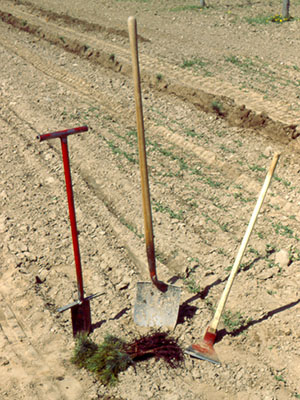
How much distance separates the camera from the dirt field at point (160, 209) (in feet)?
11.7

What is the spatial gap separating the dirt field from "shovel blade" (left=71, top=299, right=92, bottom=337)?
11 centimetres

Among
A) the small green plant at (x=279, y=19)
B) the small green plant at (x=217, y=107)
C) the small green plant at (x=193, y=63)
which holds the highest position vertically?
the small green plant at (x=217, y=107)

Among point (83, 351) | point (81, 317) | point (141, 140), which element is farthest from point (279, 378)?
point (141, 140)

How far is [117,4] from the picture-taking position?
15297 mm

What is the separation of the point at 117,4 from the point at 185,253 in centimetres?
1264

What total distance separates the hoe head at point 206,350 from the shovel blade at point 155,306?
1.00 ft

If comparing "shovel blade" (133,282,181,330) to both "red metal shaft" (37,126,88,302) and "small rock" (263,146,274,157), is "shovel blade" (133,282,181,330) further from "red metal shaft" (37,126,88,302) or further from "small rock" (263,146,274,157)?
"small rock" (263,146,274,157)

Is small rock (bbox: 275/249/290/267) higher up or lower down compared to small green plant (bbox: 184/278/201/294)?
higher up

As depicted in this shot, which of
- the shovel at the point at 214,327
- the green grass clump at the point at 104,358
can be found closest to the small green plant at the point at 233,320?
the shovel at the point at 214,327

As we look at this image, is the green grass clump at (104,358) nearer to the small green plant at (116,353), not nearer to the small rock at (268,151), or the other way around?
the small green plant at (116,353)

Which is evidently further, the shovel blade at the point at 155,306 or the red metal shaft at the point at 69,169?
the shovel blade at the point at 155,306

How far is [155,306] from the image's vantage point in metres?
3.96

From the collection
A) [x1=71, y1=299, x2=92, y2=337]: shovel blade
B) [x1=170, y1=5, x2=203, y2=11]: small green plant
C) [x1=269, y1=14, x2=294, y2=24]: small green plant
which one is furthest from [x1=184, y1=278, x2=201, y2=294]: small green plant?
[x1=170, y1=5, x2=203, y2=11]: small green plant

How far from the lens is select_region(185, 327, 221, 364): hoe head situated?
11.6 ft
